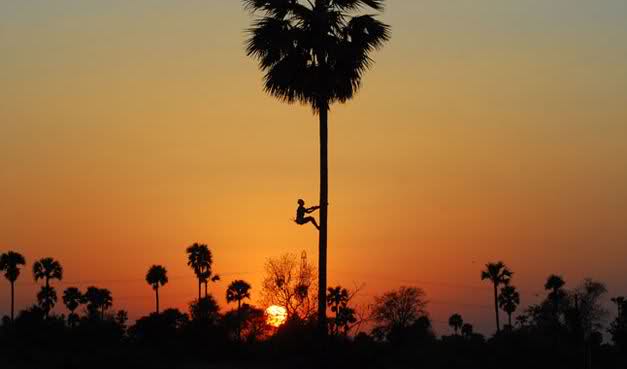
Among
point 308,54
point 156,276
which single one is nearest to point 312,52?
point 308,54

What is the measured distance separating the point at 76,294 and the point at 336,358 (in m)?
88.0

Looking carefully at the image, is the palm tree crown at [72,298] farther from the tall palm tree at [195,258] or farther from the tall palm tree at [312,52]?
the tall palm tree at [312,52]

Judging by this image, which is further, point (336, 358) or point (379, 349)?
point (379, 349)

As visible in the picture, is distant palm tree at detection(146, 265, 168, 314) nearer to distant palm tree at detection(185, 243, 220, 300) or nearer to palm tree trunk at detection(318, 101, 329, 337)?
distant palm tree at detection(185, 243, 220, 300)

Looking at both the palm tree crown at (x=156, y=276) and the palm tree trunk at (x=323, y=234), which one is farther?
the palm tree crown at (x=156, y=276)

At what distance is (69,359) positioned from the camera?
131 feet

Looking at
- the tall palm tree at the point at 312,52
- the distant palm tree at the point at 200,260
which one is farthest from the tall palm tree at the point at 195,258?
the tall palm tree at the point at 312,52

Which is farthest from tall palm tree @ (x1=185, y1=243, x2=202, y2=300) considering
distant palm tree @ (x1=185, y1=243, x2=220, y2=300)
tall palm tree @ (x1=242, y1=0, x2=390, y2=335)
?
tall palm tree @ (x1=242, y1=0, x2=390, y2=335)

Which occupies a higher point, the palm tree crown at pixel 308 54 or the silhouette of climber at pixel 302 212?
the palm tree crown at pixel 308 54

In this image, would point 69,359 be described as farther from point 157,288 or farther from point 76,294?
point 76,294

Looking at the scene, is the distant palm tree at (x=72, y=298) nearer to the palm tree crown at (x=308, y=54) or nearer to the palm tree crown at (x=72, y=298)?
the palm tree crown at (x=72, y=298)

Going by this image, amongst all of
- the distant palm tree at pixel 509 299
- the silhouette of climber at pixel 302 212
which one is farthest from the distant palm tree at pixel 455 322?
the silhouette of climber at pixel 302 212

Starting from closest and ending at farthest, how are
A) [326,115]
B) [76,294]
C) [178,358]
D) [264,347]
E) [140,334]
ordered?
[326,115] → [264,347] → [178,358] → [140,334] → [76,294]

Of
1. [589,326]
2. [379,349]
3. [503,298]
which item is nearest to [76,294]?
[503,298]
